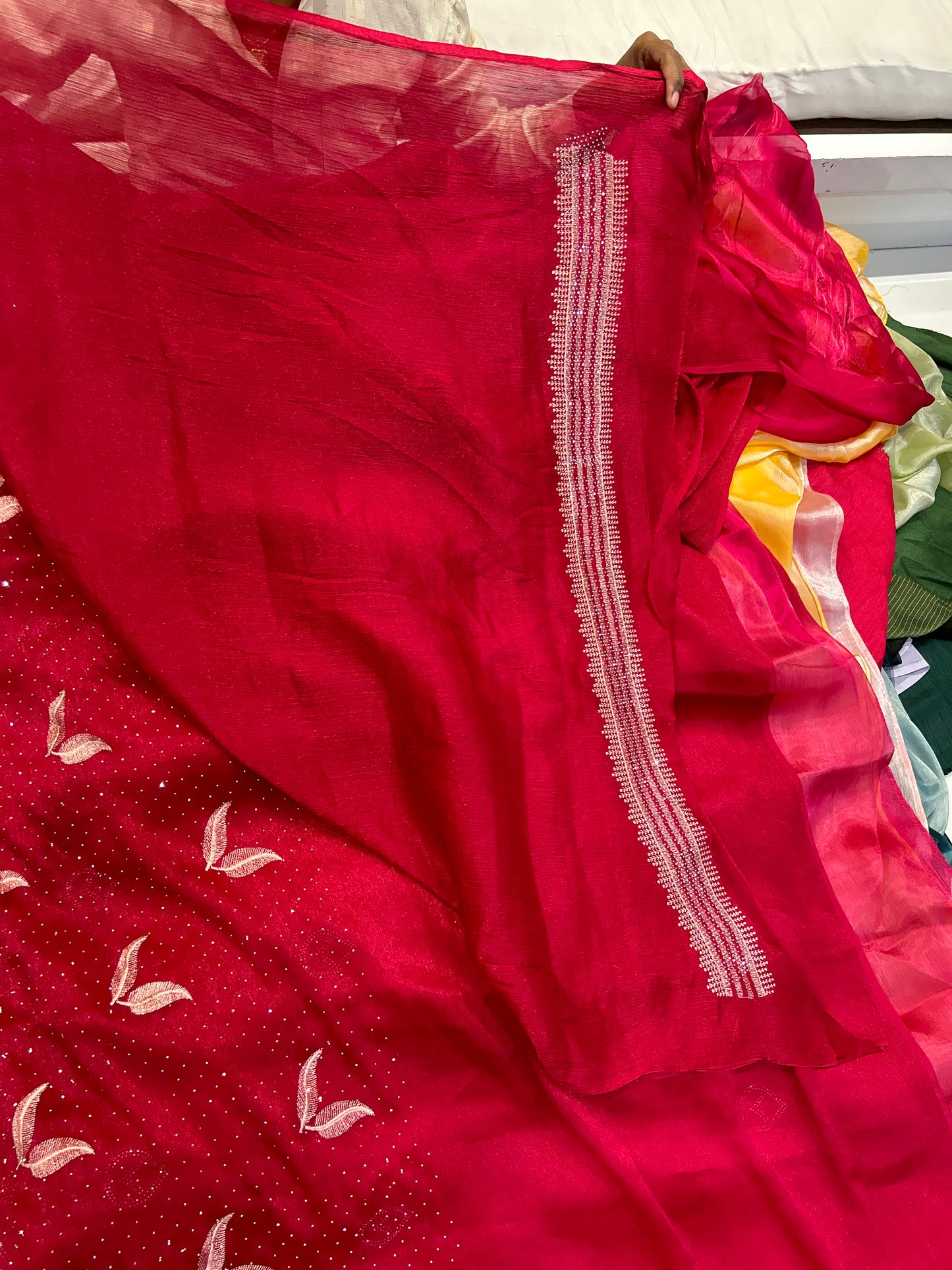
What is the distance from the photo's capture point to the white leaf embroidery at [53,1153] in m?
0.59

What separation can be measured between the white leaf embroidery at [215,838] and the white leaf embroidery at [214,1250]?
0.24 metres

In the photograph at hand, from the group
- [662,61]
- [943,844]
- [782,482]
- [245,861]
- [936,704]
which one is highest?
[662,61]

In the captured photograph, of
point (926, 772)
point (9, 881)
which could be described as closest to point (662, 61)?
point (926, 772)

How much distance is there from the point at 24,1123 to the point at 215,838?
22cm

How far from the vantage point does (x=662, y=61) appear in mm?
932

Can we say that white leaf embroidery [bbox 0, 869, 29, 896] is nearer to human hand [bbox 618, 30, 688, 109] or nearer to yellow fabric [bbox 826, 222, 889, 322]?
human hand [bbox 618, 30, 688, 109]

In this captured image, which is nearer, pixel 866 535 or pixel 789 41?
pixel 866 535

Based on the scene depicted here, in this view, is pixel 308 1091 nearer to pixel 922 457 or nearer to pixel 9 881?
pixel 9 881

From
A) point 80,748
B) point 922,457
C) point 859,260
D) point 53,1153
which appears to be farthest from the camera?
point 859,260

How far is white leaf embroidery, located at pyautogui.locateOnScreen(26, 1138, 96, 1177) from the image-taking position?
1.94 feet

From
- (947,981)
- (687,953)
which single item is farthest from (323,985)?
(947,981)

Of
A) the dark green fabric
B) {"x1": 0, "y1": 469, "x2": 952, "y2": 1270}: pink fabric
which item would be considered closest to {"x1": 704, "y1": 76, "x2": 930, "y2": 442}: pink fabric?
the dark green fabric

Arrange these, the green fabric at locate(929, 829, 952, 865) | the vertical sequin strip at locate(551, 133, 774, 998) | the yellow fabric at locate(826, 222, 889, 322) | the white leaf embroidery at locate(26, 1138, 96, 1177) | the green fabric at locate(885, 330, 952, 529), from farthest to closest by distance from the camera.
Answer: the yellow fabric at locate(826, 222, 889, 322)
the green fabric at locate(885, 330, 952, 529)
the green fabric at locate(929, 829, 952, 865)
the vertical sequin strip at locate(551, 133, 774, 998)
the white leaf embroidery at locate(26, 1138, 96, 1177)

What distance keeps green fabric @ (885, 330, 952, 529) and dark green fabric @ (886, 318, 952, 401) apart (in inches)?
4.1
